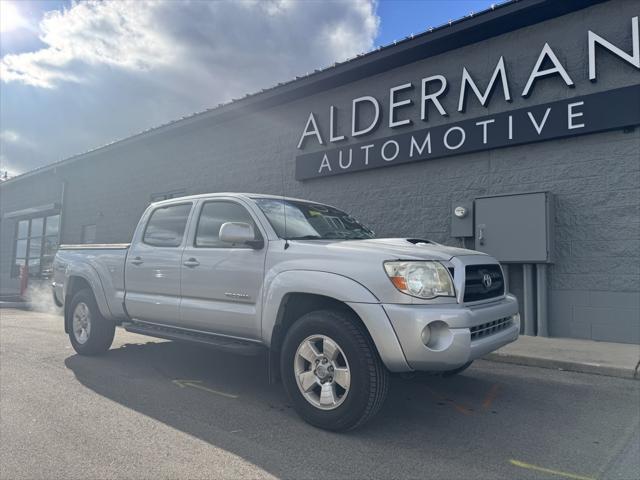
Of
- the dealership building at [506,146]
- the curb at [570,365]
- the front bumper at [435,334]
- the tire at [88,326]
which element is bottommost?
the curb at [570,365]

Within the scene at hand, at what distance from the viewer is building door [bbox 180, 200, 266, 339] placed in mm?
4156

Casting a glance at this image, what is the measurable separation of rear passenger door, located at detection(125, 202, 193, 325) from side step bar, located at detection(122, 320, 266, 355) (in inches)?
3.6

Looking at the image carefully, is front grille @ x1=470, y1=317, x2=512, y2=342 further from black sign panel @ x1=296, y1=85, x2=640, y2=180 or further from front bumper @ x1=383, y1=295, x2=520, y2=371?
black sign panel @ x1=296, y1=85, x2=640, y2=180

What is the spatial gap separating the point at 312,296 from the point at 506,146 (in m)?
5.91

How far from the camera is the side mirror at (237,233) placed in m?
4.01

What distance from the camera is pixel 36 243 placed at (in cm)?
2247

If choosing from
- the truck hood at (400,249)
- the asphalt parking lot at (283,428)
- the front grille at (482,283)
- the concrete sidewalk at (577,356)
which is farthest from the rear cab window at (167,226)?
the concrete sidewalk at (577,356)

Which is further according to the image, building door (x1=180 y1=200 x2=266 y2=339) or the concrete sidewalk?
the concrete sidewalk

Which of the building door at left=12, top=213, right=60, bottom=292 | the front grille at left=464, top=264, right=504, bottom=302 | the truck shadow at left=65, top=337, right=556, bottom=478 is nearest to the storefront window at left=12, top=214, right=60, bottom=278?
the building door at left=12, top=213, right=60, bottom=292

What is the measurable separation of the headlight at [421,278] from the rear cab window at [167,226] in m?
2.62

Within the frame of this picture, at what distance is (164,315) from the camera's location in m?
4.90

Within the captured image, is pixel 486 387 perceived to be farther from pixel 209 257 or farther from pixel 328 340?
pixel 209 257

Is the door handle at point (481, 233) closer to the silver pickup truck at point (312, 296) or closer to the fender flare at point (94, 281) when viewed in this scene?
the silver pickup truck at point (312, 296)

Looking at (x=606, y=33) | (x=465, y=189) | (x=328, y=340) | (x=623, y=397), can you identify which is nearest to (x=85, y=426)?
(x=328, y=340)
